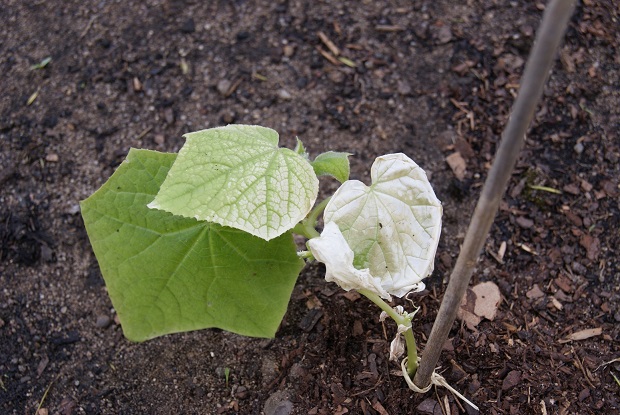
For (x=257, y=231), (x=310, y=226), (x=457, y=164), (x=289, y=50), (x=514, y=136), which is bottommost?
(x=457, y=164)

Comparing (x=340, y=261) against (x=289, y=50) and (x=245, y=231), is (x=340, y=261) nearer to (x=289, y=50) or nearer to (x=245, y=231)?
(x=245, y=231)


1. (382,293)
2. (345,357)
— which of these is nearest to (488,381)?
(345,357)

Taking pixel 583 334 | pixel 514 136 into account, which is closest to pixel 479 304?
pixel 583 334

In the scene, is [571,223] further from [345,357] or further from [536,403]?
[345,357]

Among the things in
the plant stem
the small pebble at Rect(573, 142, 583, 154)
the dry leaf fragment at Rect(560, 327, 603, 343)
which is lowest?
the dry leaf fragment at Rect(560, 327, 603, 343)

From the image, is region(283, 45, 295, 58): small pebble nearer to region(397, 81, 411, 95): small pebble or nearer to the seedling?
region(397, 81, 411, 95): small pebble

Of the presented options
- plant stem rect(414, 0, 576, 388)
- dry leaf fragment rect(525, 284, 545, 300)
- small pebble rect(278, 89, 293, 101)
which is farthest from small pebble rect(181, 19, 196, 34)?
plant stem rect(414, 0, 576, 388)

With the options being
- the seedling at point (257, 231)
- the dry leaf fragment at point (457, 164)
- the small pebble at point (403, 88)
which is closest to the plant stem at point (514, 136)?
the seedling at point (257, 231)
